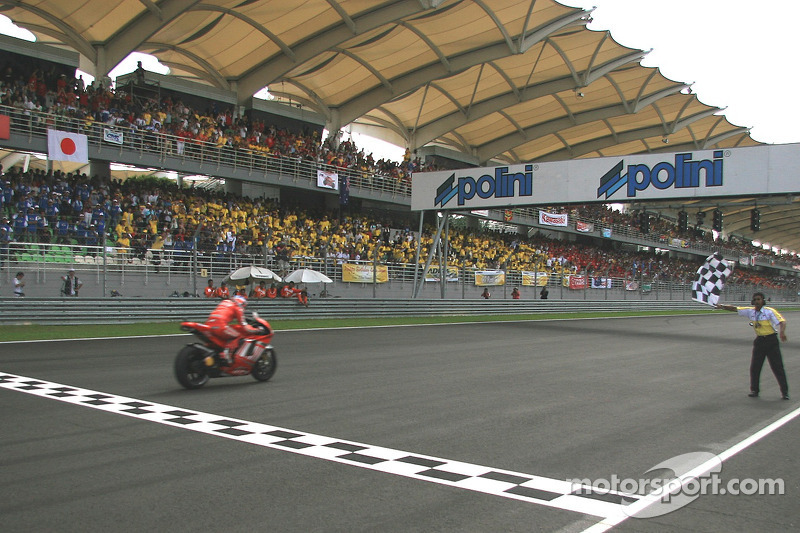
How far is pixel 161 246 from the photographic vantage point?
21297 mm

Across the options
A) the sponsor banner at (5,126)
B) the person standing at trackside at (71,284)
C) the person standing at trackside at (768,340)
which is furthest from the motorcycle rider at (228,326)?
the sponsor banner at (5,126)

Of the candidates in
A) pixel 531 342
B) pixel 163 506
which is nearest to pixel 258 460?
pixel 163 506

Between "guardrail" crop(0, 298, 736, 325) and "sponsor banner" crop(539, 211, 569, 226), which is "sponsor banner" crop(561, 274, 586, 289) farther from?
"sponsor banner" crop(539, 211, 569, 226)

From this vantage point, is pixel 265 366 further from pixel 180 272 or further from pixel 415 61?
pixel 415 61

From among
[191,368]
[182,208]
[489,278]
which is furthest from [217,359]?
[489,278]

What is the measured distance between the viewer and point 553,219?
4694cm

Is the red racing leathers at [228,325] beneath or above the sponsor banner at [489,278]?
beneath

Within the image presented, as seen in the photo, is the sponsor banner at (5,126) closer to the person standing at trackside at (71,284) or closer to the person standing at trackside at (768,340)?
the person standing at trackside at (71,284)

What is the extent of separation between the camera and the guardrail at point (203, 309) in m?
15.4

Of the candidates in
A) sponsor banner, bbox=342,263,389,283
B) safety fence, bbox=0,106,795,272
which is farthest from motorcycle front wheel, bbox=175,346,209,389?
safety fence, bbox=0,106,795,272

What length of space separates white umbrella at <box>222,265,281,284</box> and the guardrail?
2.65 feet

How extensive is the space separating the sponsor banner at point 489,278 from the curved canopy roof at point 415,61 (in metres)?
10.6

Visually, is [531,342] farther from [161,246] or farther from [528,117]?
[528,117]

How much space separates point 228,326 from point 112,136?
62.1ft
